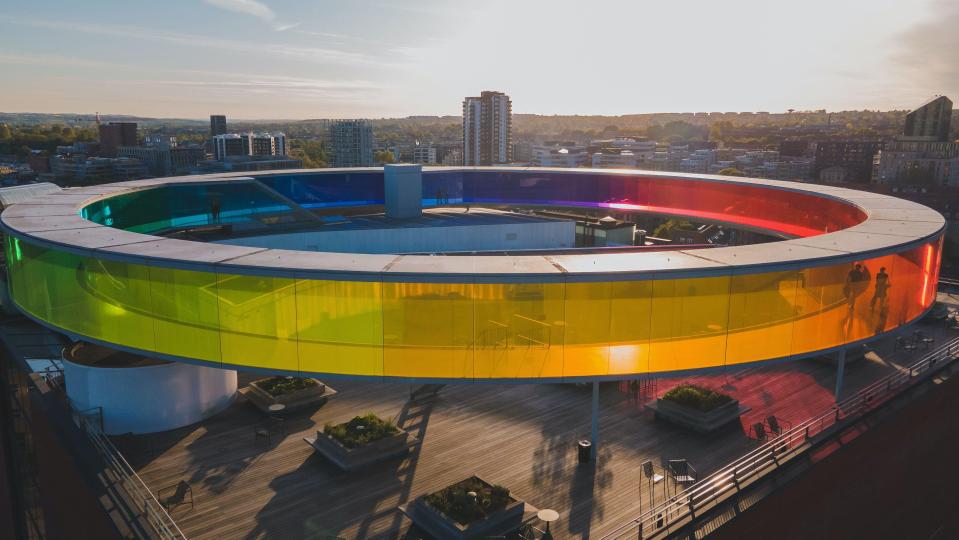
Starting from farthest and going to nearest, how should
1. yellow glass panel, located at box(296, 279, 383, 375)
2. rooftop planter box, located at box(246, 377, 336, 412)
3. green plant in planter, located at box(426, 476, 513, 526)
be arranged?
rooftop planter box, located at box(246, 377, 336, 412) < yellow glass panel, located at box(296, 279, 383, 375) < green plant in planter, located at box(426, 476, 513, 526)

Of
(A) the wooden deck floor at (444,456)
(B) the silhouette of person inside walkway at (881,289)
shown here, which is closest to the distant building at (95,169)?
(A) the wooden deck floor at (444,456)

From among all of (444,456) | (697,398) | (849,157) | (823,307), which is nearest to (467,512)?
(444,456)

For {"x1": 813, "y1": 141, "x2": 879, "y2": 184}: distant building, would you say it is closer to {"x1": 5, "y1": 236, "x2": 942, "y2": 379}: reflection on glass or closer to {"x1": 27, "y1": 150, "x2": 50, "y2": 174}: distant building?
{"x1": 5, "y1": 236, "x2": 942, "y2": 379}: reflection on glass

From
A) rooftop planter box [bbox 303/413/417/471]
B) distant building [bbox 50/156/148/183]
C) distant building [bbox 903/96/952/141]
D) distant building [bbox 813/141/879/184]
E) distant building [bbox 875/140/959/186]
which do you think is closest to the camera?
rooftop planter box [bbox 303/413/417/471]

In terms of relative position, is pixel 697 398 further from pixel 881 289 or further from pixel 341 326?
pixel 341 326

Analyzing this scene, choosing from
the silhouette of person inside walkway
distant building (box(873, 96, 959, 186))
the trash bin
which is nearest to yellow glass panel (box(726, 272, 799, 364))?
the silhouette of person inside walkway

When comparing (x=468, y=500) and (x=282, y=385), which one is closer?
(x=468, y=500)

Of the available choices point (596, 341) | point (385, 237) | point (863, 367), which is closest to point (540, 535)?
point (596, 341)
